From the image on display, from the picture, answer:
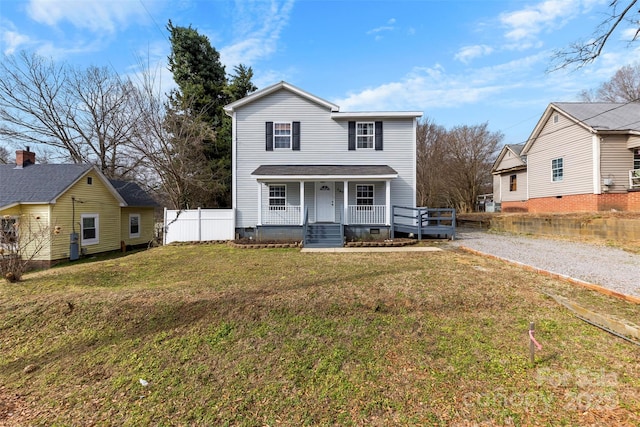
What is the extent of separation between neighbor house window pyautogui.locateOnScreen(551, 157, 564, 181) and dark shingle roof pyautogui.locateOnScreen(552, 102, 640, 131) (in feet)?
7.75

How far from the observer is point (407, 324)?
166 inches

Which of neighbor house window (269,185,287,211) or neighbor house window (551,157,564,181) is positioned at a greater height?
neighbor house window (551,157,564,181)

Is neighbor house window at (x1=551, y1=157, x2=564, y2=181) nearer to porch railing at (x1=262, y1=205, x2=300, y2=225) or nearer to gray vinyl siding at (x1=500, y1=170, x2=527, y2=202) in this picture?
gray vinyl siding at (x1=500, y1=170, x2=527, y2=202)

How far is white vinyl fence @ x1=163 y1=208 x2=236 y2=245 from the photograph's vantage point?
13.2 metres

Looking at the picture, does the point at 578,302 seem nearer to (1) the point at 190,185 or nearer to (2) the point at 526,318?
(2) the point at 526,318

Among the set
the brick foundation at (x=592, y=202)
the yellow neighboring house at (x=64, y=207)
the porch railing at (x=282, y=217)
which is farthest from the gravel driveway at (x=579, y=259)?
the yellow neighboring house at (x=64, y=207)

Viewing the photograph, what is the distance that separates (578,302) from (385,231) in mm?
8032

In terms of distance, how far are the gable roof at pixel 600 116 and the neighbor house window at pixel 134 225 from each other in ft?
84.0

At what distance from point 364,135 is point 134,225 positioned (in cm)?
1515

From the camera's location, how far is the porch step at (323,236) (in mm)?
11297

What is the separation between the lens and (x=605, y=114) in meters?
14.9

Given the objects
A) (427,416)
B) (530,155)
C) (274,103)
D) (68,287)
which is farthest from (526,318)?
(530,155)

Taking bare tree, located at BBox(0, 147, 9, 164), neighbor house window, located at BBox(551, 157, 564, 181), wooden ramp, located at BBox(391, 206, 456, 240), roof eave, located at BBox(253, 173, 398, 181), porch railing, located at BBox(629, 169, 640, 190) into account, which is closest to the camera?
wooden ramp, located at BBox(391, 206, 456, 240)

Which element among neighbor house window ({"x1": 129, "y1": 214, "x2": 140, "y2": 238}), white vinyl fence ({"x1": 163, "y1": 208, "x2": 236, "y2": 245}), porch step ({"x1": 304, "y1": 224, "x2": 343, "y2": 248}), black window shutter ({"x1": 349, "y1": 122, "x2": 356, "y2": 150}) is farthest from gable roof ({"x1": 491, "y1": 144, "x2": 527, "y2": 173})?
neighbor house window ({"x1": 129, "y1": 214, "x2": 140, "y2": 238})
